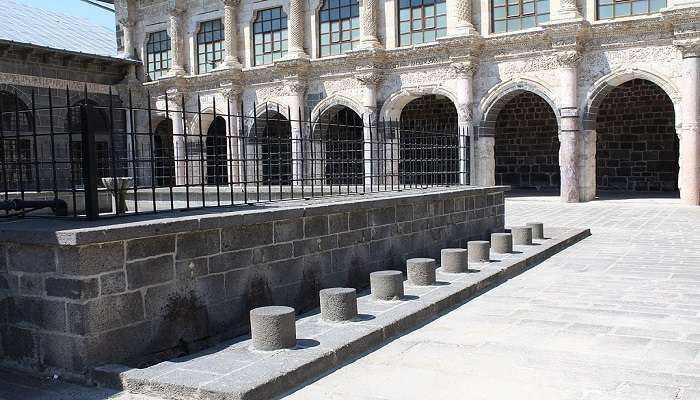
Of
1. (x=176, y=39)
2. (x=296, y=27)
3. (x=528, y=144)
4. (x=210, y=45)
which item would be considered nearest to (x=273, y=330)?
(x=296, y=27)

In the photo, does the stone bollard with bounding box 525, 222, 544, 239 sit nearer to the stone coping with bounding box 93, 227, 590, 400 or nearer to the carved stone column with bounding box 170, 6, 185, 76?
the stone coping with bounding box 93, 227, 590, 400

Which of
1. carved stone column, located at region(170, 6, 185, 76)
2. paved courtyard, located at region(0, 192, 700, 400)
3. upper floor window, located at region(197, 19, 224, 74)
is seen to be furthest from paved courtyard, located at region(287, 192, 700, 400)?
carved stone column, located at region(170, 6, 185, 76)

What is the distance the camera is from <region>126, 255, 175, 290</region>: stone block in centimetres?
423

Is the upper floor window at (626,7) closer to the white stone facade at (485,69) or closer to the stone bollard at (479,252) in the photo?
the white stone facade at (485,69)

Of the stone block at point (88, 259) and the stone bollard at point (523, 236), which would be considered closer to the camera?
the stone block at point (88, 259)

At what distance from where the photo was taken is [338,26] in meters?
20.8

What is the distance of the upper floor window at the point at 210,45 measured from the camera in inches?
929

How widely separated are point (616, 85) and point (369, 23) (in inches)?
296

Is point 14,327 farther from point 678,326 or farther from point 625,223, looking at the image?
point 625,223

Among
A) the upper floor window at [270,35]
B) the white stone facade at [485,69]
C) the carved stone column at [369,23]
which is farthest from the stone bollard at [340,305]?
the upper floor window at [270,35]

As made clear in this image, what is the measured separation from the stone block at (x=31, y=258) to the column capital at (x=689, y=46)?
15.5 meters

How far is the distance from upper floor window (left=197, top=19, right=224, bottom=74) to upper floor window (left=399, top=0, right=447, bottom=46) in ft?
24.7

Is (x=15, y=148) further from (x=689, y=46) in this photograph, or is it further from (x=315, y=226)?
(x=689, y=46)

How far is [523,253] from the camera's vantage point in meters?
8.38
